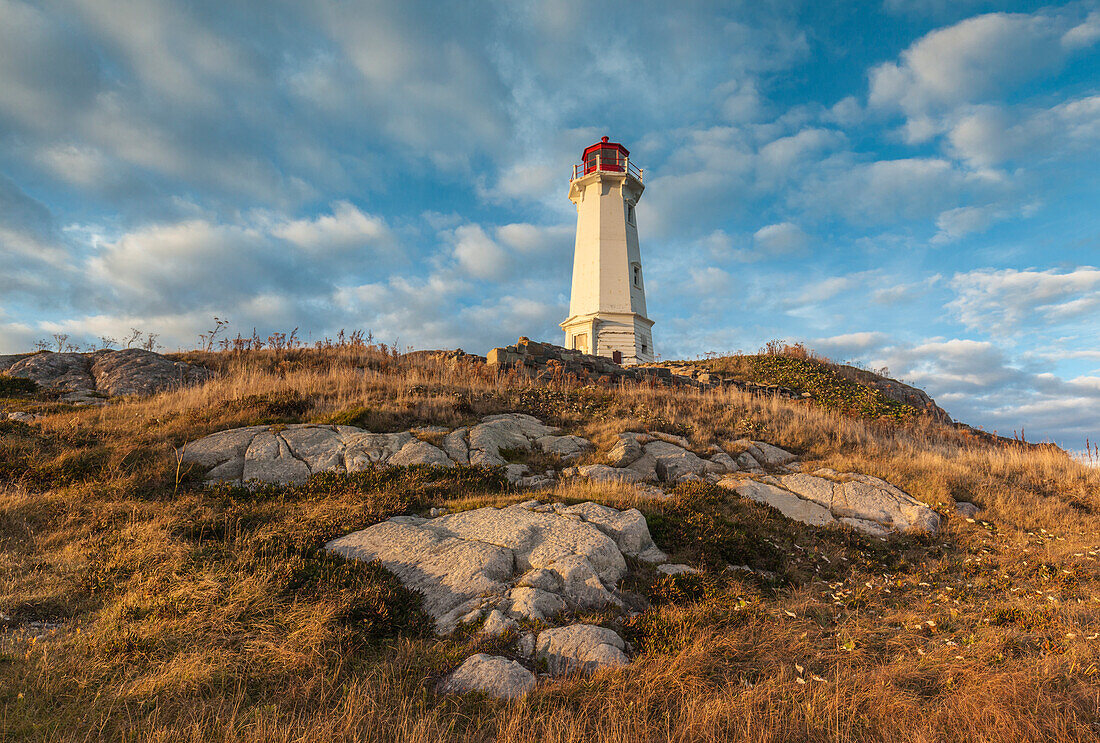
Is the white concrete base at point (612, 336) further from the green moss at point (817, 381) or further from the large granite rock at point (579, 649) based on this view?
the large granite rock at point (579, 649)

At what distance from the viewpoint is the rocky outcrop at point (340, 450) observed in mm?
9695

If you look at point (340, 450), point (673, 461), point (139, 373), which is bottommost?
point (673, 461)

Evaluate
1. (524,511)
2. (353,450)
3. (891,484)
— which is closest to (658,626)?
(524,511)

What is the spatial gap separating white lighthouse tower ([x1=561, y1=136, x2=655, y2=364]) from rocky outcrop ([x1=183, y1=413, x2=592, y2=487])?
22.7 meters

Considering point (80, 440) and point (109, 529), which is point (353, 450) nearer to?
point (109, 529)

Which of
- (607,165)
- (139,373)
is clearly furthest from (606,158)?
(139,373)

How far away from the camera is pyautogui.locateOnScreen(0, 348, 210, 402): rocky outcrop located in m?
15.4

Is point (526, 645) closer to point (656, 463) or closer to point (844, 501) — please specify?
point (656, 463)

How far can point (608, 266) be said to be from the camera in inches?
1379

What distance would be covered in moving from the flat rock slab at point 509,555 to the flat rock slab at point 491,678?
24.1 inches

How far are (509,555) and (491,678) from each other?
196cm

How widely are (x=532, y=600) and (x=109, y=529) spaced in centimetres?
586

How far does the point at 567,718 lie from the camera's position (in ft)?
13.3

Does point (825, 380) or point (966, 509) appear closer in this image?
point (966, 509)
